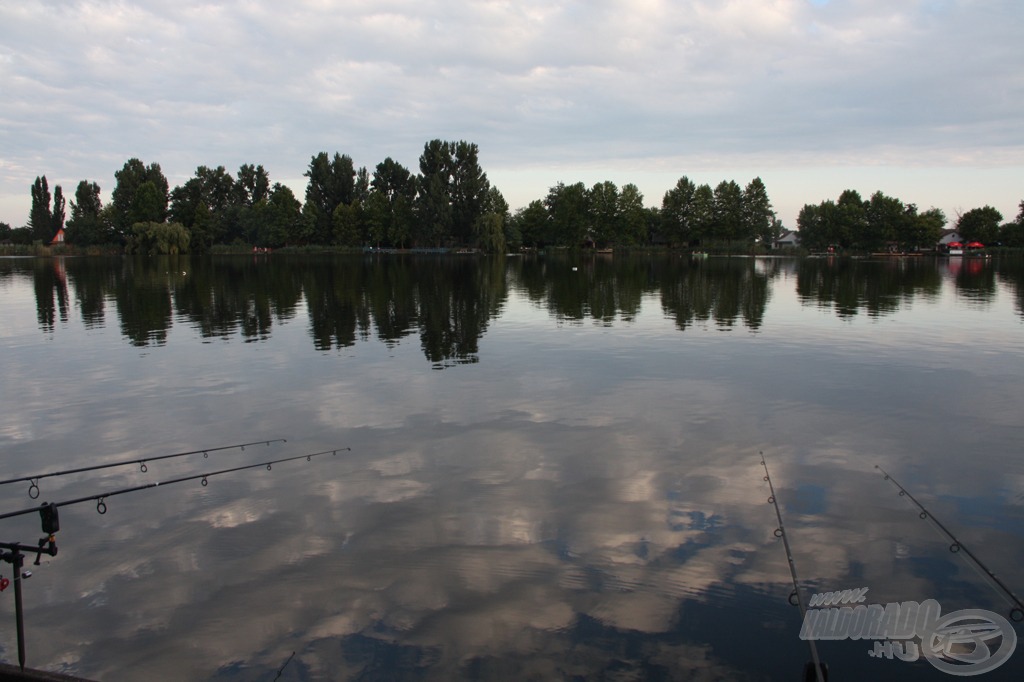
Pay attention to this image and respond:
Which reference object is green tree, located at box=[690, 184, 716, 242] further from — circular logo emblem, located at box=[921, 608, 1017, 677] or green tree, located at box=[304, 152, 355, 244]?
circular logo emblem, located at box=[921, 608, 1017, 677]

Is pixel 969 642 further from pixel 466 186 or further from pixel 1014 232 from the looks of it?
pixel 1014 232

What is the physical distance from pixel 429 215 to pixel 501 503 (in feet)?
436

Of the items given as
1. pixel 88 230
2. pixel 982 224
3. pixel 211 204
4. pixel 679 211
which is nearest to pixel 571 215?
pixel 679 211

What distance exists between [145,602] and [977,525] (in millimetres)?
12211

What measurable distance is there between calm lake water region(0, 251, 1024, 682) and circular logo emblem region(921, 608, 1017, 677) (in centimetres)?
16

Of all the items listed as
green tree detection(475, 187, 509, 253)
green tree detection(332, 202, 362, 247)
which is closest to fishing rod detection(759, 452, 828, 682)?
green tree detection(475, 187, 509, 253)

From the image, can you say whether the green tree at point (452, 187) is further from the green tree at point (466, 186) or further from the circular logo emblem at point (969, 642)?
the circular logo emblem at point (969, 642)

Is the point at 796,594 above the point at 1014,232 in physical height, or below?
below

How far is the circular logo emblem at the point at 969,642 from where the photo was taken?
7.55 metres

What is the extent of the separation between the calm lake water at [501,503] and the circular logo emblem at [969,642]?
0.51 feet

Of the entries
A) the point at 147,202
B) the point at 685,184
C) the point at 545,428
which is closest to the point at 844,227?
the point at 685,184

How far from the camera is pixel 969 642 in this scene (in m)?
8.02

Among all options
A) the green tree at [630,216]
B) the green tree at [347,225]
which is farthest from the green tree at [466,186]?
the green tree at [630,216]

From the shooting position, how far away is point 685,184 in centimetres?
17000
